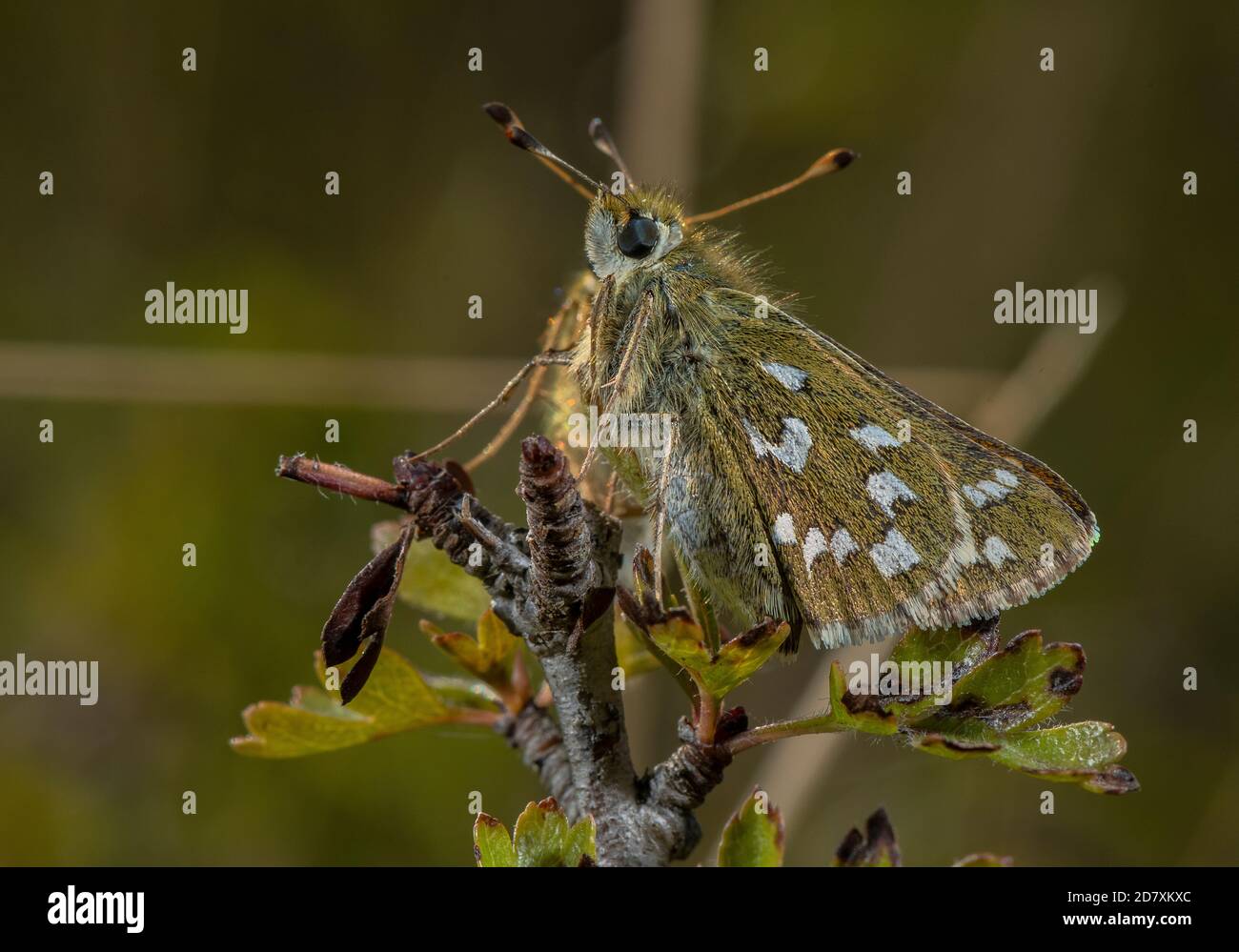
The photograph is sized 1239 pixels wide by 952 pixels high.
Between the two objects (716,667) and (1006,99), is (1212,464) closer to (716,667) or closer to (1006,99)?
(1006,99)

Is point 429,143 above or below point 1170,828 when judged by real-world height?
above

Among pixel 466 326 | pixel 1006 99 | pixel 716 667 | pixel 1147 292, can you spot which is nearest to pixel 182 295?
pixel 466 326

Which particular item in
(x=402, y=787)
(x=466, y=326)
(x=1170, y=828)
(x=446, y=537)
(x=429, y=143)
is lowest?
(x=1170, y=828)

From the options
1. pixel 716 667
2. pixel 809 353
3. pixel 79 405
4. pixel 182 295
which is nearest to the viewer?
pixel 716 667

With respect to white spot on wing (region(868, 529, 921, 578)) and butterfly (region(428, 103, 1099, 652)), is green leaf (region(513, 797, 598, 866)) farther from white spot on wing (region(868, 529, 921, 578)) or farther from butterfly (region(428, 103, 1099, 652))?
white spot on wing (region(868, 529, 921, 578))

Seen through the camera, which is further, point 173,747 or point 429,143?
point 429,143

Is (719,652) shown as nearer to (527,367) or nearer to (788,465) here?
(788,465)
